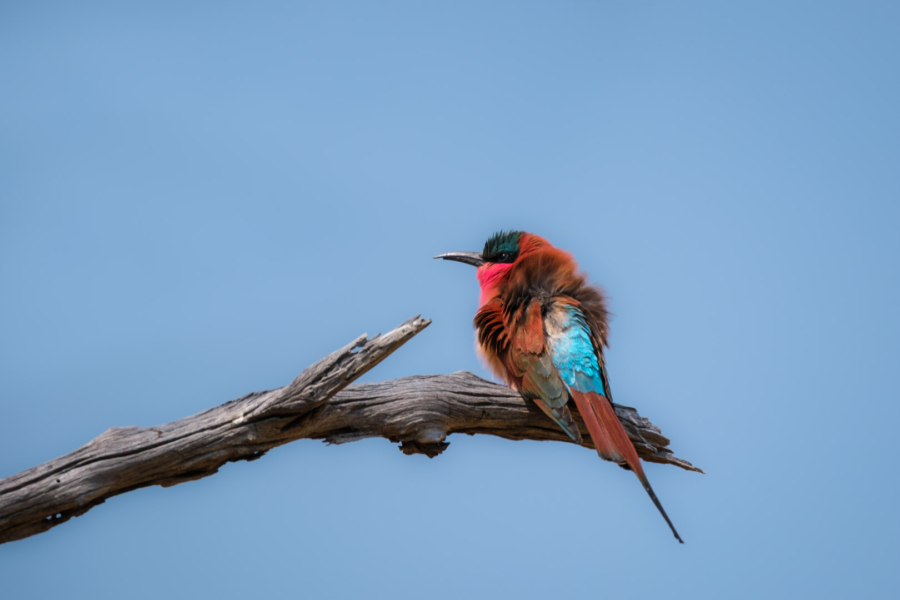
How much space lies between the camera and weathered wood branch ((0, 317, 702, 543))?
185cm

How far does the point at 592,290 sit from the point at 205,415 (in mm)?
1390

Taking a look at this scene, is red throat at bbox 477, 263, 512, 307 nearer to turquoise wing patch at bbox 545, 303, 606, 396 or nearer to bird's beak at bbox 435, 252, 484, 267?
bird's beak at bbox 435, 252, 484, 267

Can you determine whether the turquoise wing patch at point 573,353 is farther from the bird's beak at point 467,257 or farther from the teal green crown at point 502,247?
the bird's beak at point 467,257

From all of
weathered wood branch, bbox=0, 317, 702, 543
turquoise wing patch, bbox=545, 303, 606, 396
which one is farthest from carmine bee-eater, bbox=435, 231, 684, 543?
weathered wood branch, bbox=0, 317, 702, 543

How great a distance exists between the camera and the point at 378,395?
212 centimetres

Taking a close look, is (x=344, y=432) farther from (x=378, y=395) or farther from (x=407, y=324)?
(x=407, y=324)

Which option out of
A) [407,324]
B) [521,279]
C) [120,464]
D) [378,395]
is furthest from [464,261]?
[120,464]

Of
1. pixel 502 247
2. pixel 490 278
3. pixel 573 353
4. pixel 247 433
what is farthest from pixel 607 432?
pixel 247 433

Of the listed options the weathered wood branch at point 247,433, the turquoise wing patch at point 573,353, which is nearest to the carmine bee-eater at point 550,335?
the turquoise wing patch at point 573,353

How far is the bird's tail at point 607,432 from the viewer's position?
77.0 inches

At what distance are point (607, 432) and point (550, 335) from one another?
14.3 inches

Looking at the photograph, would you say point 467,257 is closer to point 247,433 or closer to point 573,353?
point 573,353

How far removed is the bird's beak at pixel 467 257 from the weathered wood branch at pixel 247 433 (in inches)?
26.0

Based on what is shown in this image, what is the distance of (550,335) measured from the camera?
221 centimetres
